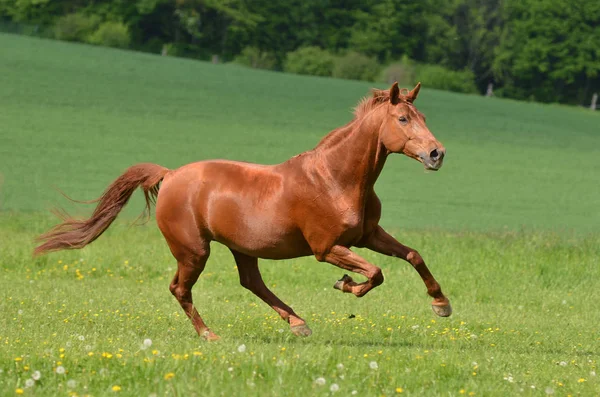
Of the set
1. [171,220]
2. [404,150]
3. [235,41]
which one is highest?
[404,150]

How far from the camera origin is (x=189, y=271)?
374 inches

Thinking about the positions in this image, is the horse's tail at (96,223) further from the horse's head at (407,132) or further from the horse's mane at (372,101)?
the horse's head at (407,132)

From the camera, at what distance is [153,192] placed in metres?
10.2

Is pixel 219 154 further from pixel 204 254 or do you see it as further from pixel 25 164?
pixel 204 254

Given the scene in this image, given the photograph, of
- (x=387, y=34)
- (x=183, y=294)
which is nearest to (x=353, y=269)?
(x=183, y=294)

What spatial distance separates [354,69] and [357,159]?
2503 inches

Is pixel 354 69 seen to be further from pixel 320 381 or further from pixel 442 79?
pixel 320 381

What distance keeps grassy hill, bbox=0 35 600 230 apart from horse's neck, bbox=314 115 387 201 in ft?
46.8

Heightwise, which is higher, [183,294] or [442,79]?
[183,294]

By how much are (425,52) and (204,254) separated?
76365 millimetres

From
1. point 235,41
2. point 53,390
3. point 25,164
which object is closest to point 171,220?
point 53,390

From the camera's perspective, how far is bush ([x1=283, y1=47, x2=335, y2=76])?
73250mm

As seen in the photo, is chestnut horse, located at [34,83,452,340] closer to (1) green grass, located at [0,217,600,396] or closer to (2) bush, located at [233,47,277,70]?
(1) green grass, located at [0,217,600,396]

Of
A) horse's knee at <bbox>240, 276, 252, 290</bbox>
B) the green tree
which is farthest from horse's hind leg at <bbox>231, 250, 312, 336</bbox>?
the green tree
